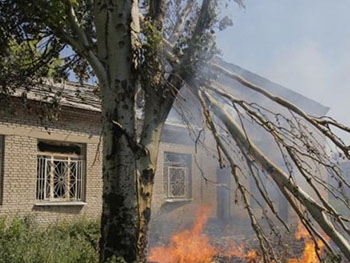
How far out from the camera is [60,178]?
15.9 metres

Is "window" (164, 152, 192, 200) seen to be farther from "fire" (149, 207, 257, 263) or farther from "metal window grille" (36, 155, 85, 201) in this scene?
"metal window grille" (36, 155, 85, 201)

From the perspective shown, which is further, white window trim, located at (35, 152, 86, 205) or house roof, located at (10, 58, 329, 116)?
white window trim, located at (35, 152, 86, 205)

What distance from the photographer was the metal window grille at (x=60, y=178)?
15.4m

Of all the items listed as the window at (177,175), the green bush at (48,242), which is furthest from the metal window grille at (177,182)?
the green bush at (48,242)

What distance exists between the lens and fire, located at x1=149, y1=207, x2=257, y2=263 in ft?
41.2

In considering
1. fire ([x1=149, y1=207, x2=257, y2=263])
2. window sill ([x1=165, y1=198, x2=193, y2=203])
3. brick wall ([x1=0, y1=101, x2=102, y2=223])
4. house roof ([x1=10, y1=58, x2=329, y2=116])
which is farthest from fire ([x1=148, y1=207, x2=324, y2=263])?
house roof ([x1=10, y1=58, x2=329, y2=116])

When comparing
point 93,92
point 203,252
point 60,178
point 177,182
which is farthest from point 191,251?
point 177,182

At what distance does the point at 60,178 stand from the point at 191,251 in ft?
15.1

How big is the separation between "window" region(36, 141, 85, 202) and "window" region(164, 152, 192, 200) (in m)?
4.99

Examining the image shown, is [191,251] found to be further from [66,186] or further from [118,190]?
[118,190]

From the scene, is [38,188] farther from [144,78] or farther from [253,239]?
[144,78]

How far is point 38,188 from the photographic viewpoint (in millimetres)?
15273

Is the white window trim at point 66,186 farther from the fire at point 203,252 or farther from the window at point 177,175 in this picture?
the window at point 177,175

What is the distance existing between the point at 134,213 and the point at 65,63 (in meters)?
4.54
